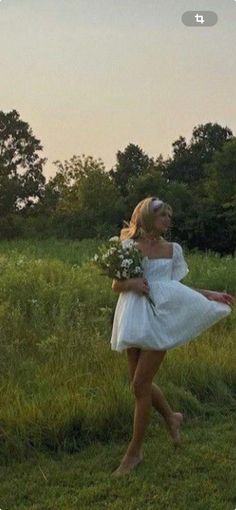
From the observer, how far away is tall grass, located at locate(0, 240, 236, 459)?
4902mm

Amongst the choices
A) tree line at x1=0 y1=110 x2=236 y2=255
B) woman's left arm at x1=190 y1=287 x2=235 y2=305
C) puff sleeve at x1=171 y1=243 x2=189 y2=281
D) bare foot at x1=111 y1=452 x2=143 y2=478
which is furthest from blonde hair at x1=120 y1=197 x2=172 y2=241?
tree line at x1=0 y1=110 x2=236 y2=255

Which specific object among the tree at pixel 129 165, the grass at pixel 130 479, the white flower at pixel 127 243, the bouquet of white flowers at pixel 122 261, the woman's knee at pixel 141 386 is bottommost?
the grass at pixel 130 479

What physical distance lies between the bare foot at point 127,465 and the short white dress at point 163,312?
71 cm

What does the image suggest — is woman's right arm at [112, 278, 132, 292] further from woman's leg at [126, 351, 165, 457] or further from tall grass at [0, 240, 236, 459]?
tall grass at [0, 240, 236, 459]

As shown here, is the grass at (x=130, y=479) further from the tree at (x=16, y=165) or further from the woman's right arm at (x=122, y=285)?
the tree at (x=16, y=165)

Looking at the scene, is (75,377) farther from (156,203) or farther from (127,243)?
(156,203)

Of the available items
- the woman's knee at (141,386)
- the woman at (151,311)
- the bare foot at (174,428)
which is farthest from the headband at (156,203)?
the bare foot at (174,428)

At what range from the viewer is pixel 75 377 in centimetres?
577

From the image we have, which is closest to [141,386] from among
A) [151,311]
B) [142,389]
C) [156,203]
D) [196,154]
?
[142,389]

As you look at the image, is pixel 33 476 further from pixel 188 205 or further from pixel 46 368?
pixel 188 205

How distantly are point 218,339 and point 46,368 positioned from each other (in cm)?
239

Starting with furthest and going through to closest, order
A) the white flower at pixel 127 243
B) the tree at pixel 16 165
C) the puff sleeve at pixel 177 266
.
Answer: the tree at pixel 16 165
the puff sleeve at pixel 177 266
the white flower at pixel 127 243

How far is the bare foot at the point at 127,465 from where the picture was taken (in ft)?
14.1

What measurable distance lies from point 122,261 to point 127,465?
132 centimetres
